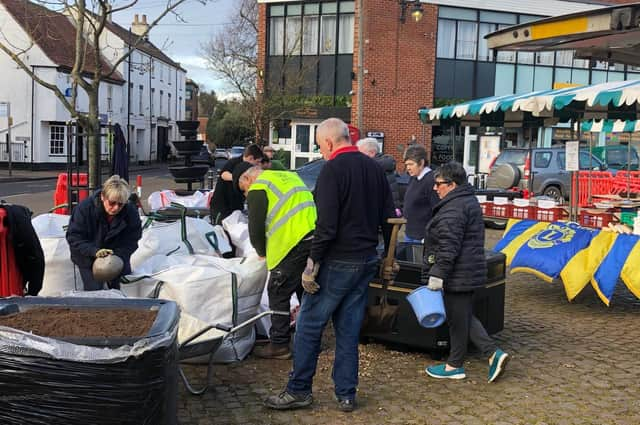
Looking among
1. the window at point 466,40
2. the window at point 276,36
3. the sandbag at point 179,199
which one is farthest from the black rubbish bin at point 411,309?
the window at point 276,36

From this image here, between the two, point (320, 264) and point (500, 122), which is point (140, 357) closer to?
point (320, 264)

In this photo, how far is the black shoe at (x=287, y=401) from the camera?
453cm

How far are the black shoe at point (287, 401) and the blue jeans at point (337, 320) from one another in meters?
0.04

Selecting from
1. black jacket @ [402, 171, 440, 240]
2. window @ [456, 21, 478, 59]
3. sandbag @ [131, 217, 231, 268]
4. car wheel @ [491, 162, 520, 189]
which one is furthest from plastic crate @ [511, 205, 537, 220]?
window @ [456, 21, 478, 59]

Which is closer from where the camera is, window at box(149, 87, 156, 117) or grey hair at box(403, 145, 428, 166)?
grey hair at box(403, 145, 428, 166)

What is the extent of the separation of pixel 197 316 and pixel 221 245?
1.67 m

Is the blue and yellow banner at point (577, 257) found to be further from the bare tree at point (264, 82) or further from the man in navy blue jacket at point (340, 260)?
the bare tree at point (264, 82)

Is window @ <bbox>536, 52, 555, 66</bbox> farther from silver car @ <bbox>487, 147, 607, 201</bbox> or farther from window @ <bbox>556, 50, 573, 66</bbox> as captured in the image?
silver car @ <bbox>487, 147, 607, 201</bbox>

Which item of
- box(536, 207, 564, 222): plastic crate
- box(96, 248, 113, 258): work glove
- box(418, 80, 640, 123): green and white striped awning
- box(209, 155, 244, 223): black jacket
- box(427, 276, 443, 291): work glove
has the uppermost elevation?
box(418, 80, 640, 123): green and white striped awning

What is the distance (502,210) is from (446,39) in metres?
16.0

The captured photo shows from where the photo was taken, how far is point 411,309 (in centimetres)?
570

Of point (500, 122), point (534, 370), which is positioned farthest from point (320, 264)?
point (500, 122)

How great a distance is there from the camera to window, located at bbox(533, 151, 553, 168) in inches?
786

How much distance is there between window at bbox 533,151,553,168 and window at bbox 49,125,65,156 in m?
27.6
